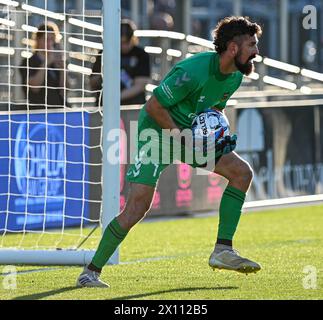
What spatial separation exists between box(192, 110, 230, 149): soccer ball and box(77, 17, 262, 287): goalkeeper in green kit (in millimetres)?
51

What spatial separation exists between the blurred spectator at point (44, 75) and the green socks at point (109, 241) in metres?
3.45

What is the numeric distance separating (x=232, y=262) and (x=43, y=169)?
4303 mm

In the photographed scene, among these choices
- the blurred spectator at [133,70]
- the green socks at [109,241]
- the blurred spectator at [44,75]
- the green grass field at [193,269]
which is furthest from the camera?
the blurred spectator at [133,70]

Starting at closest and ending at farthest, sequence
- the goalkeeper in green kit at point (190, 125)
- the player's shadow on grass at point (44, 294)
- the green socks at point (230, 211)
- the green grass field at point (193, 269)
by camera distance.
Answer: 1. the player's shadow on grass at point (44, 294)
2. the green grass field at point (193, 269)
3. the goalkeeper in green kit at point (190, 125)
4. the green socks at point (230, 211)

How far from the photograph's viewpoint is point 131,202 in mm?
7457

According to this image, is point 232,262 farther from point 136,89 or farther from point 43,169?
point 136,89

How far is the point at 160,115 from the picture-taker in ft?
24.2

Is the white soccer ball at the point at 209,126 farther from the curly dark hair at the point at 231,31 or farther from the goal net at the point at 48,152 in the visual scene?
the goal net at the point at 48,152

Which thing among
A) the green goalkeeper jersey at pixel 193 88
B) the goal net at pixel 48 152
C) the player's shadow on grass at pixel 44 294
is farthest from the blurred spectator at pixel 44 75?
the player's shadow on grass at pixel 44 294

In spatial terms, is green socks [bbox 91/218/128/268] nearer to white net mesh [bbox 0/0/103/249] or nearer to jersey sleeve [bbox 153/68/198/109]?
jersey sleeve [bbox 153/68/198/109]

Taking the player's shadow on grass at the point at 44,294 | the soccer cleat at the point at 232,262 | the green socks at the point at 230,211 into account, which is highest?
the green socks at the point at 230,211

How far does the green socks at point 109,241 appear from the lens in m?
7.50

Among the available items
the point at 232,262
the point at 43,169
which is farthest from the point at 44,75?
the point at 232,262

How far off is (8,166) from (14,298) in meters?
→ 4.28
